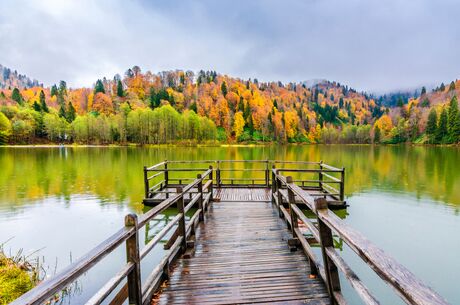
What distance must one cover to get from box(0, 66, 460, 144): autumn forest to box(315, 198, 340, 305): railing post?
8111 centimetres

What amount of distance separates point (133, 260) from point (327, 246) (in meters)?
2.23

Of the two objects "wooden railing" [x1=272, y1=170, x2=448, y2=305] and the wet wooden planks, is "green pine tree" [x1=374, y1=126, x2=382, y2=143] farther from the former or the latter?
"wooden railing" [x1=272, y1=170, x2=448, y2=305]

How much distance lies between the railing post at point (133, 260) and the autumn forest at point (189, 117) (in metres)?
80.8

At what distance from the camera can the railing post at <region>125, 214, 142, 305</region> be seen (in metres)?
2.88

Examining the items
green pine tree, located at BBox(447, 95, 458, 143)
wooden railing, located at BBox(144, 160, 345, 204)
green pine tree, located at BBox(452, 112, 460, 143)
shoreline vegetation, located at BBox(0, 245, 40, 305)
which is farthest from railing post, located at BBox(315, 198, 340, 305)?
green pine tree, located at BBox(447, 95, 458, 143)

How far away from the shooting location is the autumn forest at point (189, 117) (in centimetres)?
8006

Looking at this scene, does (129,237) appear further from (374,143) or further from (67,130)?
(374,143)

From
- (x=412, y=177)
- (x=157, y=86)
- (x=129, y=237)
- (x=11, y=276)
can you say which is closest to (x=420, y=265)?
(x=129, y=237)

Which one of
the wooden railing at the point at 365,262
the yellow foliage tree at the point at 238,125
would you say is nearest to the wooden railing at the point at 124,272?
the wooden railing at the point at 365,262

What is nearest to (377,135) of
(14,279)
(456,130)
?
(456,130)

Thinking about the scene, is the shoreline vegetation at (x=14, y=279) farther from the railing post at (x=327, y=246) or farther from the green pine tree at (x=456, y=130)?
the green pine tree at (x=456, y=130)

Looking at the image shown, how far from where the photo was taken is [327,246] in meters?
3.06

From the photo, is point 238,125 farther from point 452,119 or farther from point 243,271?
point 243,271

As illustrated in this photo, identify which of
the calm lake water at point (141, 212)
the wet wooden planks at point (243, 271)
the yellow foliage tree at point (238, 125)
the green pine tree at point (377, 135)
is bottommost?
the calm lake water at point (141, 212)
